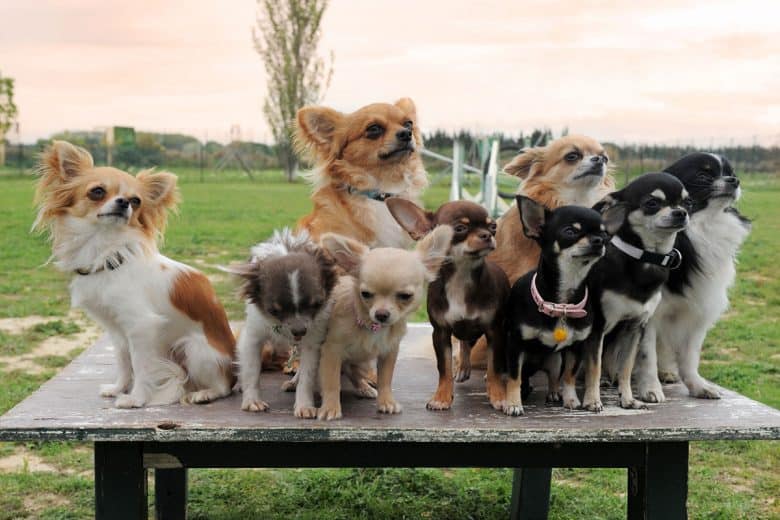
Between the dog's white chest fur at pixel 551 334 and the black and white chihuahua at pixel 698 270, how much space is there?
465 mm

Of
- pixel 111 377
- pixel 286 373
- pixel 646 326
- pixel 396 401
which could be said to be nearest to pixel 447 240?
pixel 396 401

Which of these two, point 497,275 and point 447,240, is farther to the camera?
point 497,275

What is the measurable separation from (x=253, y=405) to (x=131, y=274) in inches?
28.1

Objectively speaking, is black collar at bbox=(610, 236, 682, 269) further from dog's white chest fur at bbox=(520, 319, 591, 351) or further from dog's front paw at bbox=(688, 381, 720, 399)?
dog's front paw at bbox=(688, 381, 720, 399)

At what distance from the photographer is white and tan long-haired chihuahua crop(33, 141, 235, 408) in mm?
3109

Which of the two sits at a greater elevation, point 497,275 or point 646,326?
point 497,275

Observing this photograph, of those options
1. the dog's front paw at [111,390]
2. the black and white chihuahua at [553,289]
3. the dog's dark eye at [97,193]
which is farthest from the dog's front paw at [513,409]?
the dog's dark eye at [97,193]

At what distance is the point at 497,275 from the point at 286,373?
4.01ft

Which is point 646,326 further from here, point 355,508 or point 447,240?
point 355,508

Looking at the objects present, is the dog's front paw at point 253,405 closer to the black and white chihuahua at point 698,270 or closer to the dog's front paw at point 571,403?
the dog's front paw at point 571,403

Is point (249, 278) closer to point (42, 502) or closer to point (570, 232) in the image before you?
point (570, 232)

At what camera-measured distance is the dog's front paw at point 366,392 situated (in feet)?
10.9

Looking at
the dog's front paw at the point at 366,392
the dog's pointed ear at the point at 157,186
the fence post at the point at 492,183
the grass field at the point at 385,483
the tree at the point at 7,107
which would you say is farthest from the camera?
the tree at the point at 7,107

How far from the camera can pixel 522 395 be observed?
3.29 meters
